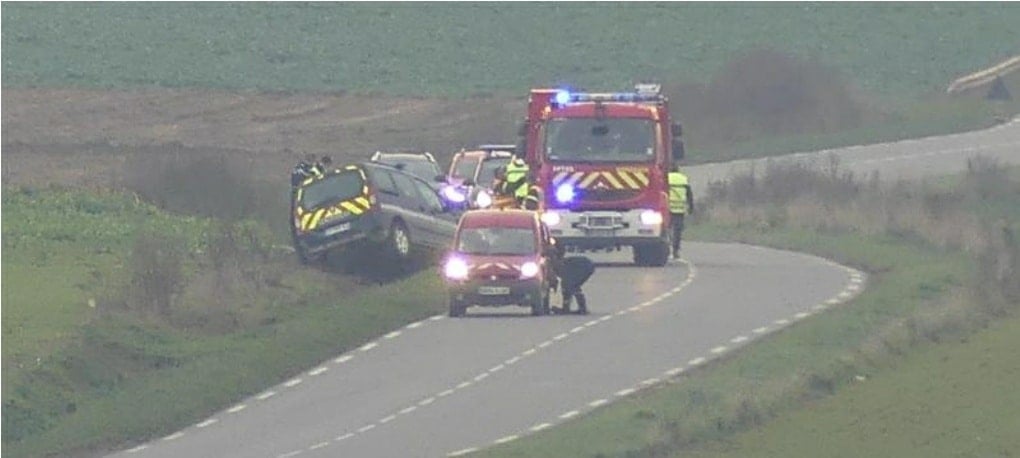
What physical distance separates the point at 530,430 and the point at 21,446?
518cm

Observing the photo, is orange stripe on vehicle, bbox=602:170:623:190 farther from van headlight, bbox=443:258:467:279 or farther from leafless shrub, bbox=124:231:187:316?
leafless shrub, bbox=124:231:187:316

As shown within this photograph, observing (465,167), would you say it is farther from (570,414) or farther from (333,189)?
(570,414)

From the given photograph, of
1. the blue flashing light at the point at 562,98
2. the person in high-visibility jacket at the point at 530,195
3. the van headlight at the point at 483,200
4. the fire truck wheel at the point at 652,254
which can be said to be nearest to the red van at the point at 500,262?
the person in high-visibility jacket at the point at 530,195

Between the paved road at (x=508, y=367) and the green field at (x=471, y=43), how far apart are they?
178 feet

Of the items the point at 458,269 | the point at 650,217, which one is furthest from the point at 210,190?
the point at 458,269

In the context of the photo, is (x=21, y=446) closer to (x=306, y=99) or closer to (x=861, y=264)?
(x=861, y=264)

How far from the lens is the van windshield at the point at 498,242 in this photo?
3756cm

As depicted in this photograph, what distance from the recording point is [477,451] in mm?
24688

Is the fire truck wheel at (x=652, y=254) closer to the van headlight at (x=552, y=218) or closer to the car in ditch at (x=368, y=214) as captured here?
the van headlight at (x=552, y=218)

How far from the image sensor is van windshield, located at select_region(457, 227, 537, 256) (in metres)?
37.6

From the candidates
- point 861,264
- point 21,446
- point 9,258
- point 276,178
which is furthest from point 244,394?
point 276,178

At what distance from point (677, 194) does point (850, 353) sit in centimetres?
1534

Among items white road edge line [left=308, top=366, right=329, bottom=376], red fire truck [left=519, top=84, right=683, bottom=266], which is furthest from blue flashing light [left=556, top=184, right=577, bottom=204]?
white road edge line [left=308, top=366, right=329, bottom=376]

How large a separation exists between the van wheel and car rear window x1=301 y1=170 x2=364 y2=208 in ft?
2.55
